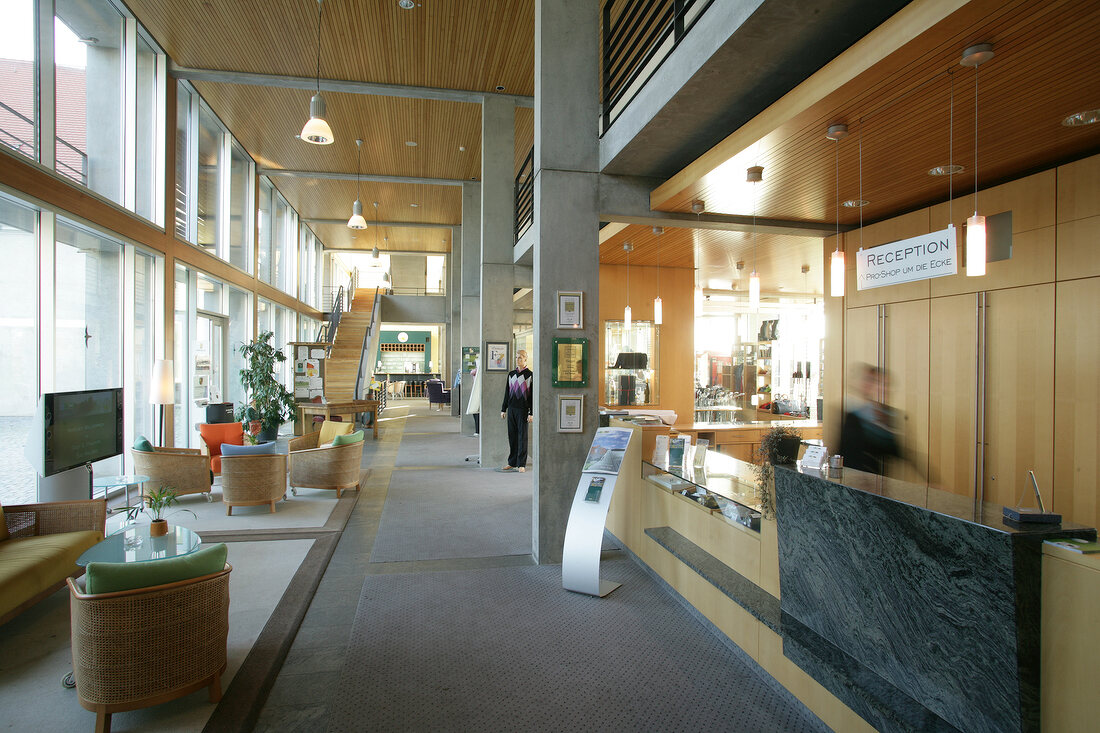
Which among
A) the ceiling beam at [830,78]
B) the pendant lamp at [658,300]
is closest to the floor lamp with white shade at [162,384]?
the pendant lamp at [658,300]

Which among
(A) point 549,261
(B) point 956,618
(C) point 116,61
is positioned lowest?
(B) point 956,618

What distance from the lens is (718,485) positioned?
13.1ft

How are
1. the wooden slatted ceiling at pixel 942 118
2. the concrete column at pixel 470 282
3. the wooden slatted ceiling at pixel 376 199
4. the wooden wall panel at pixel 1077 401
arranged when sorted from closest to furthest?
the wooden slatted ceiling at pixel 942 118
the wooden wall panel at pixel 1077 401
the concrete column at pixel 470 282
the wooden slatted ceiling at pixel 376 199

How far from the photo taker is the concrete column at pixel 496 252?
945 cm

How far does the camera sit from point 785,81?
3.56 meters

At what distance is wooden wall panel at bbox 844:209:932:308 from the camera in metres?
5.52

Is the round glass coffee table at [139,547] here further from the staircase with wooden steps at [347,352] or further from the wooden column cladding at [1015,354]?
the staircase with wooden steps at [347,352]

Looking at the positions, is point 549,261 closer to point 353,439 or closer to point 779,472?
point 779,472

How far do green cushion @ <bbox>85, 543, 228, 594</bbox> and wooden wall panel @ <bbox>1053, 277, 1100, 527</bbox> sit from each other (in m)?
5.55

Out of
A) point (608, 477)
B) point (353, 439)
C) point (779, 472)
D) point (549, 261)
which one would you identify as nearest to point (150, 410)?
point (353, 439)

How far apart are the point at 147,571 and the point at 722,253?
7.73 m

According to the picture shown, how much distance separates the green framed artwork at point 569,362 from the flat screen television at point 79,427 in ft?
13.0

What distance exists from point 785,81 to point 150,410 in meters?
8.75

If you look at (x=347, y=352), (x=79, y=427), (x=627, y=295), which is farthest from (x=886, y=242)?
(x=347, y=352)
